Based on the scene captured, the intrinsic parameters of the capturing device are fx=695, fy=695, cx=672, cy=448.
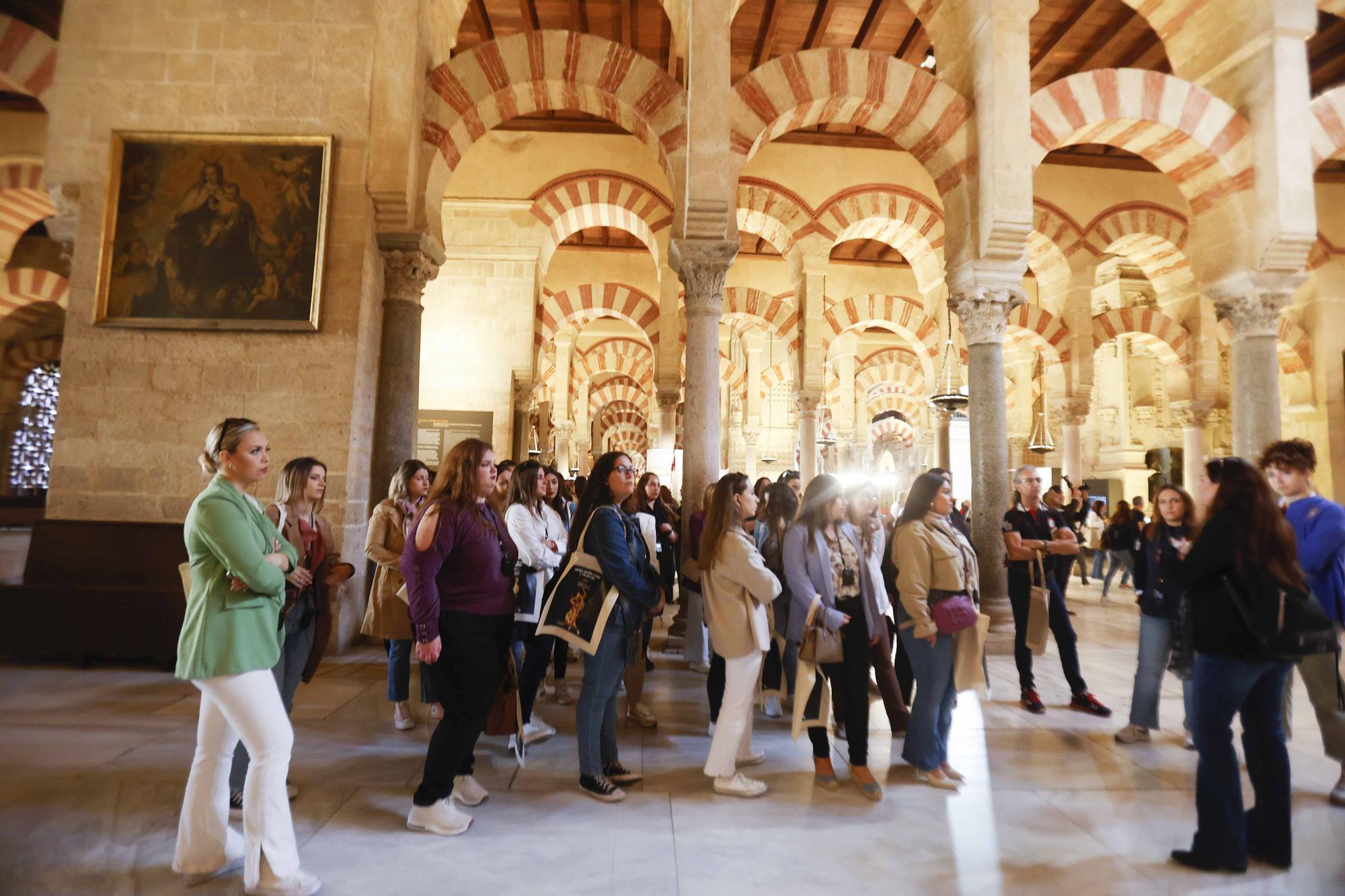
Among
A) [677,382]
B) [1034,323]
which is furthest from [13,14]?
[1034,323]

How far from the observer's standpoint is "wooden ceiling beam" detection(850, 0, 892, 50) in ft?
23.9

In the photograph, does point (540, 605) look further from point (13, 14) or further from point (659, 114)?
point (13, 14)

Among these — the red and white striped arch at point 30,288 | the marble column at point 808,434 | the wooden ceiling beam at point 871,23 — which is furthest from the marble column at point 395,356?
the red and white striped arch at point 30,288

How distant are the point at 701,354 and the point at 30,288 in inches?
418

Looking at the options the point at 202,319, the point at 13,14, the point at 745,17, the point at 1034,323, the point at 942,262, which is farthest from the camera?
the point at 1034,323

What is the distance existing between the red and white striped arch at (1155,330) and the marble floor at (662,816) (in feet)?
26.2

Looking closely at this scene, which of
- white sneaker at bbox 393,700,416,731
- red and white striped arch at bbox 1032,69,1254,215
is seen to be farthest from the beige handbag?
red and white striped arch at bbox 1032,69,1254,215

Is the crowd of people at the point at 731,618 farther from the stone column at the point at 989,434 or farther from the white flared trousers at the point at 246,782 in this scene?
the stone column at the point at 989,434

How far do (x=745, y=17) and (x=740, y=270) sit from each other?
4.76m

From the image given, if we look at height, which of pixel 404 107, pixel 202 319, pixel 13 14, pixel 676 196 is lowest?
pixel 202 319

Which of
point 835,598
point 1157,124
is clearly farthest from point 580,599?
point 1157,124

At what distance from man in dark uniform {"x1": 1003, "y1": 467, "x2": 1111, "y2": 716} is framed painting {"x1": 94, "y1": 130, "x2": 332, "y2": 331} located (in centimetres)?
472

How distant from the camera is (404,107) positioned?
198 inches

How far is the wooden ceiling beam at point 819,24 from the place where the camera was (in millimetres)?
7250
